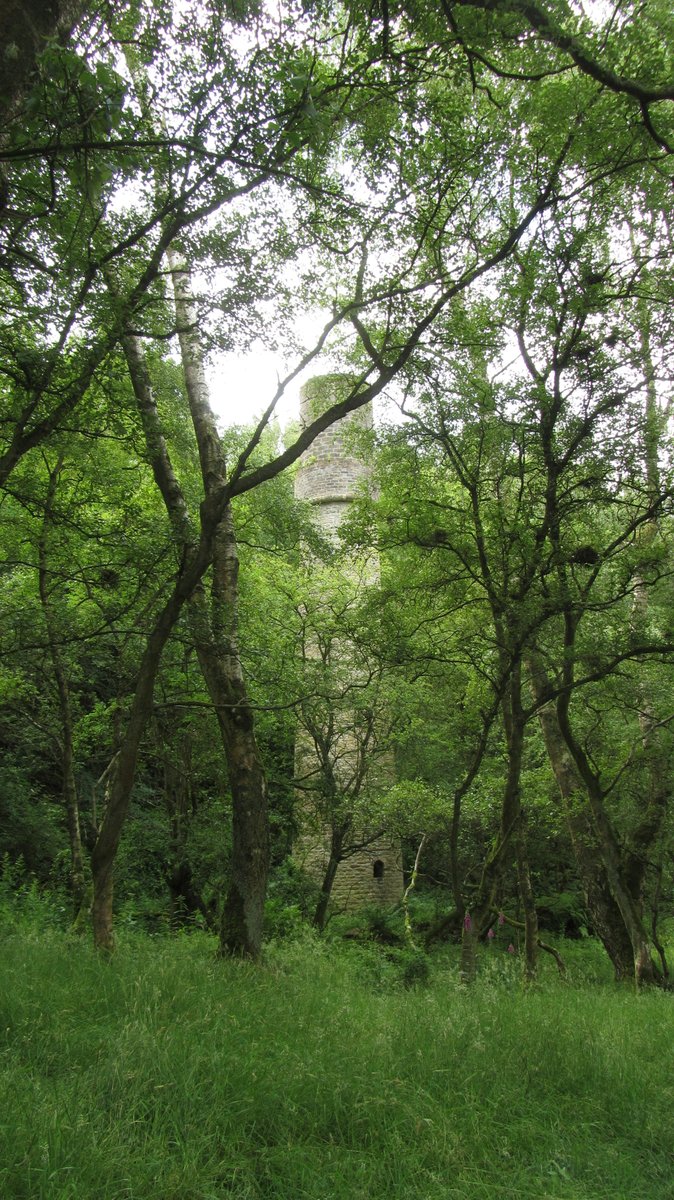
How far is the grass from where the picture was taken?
2498 millimetres

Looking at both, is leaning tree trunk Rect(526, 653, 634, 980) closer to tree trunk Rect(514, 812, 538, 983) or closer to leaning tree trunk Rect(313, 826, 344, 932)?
tree trunk Rect(514, 812, 538, 983)

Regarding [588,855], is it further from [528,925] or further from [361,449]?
[361,449]

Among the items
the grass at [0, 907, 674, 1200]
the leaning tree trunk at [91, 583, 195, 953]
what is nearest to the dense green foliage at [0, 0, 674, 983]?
the leaning tree trunk at [91, 583, 195, 953]

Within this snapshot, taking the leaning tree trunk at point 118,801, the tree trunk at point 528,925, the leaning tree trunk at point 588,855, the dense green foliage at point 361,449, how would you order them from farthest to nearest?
the leaning tree trunk at point 588,855
the tree trunk at point 528,925
the leaning tree trunk at point 118,801
the dense green foliage at point 361,449

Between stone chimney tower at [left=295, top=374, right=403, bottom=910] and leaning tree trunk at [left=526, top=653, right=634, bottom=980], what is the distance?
3090mm

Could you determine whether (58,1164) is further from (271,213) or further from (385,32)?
(271,213)

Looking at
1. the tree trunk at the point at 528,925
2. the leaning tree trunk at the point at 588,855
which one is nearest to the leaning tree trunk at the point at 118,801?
the tree trunk at the point at 528,925

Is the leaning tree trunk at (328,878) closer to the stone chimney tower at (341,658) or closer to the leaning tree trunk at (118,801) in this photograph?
the stone chimney tower at (341,658)

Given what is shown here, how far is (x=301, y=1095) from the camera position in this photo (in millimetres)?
3119

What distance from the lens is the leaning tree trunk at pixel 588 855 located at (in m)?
9.78

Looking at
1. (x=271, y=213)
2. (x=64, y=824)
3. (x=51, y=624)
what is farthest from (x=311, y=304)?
(x=64, y=824)

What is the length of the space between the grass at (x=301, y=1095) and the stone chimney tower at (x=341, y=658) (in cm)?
612

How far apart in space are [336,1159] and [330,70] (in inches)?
258

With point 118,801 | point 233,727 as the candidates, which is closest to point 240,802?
point 233,727
